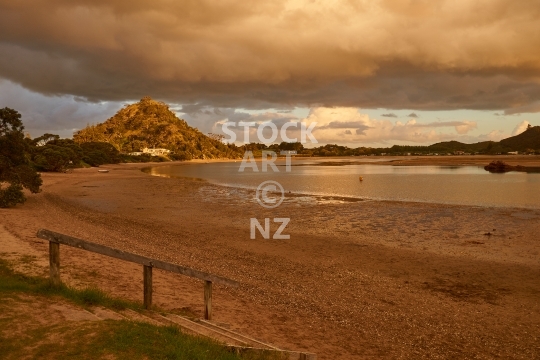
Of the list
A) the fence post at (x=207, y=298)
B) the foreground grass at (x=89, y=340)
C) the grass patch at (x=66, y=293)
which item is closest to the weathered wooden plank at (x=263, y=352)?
the foreground grass at (x=89, y=340)

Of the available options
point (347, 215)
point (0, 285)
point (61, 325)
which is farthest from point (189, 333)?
point (347, 215)

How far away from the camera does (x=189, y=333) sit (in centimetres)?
642

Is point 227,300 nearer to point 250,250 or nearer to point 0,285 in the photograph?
point 0,285

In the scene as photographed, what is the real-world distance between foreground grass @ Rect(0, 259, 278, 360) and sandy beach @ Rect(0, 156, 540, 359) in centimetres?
264

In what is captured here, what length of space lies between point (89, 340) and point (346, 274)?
9353mm

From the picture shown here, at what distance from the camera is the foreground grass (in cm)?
529

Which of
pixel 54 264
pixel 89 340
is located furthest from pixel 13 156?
pixel 89 340

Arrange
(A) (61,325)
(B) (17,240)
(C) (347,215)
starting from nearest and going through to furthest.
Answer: (A) (61,325) < (B) (17,240) < (C) (347,215)

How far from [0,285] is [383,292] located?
9.36m

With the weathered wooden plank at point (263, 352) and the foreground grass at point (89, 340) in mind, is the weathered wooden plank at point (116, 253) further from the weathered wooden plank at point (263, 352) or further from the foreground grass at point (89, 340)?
the weathered wooden plank at point (263, 352)

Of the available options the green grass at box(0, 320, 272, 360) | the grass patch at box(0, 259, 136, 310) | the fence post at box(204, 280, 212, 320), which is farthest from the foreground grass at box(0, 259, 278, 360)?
the fence post at box(204, 280, 212, 320)

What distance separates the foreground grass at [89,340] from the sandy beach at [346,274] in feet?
8.66

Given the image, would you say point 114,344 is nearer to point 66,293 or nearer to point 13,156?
point 66,293

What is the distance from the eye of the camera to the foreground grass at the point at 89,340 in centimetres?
529
